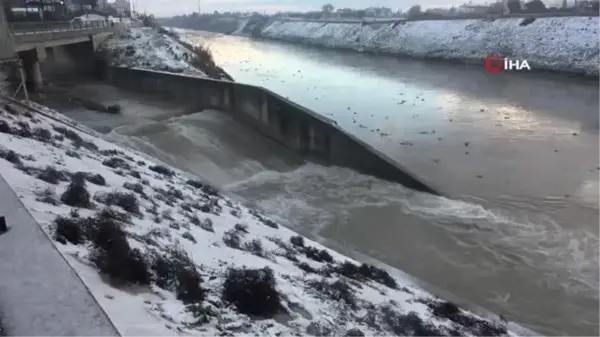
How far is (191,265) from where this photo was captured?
5984mm

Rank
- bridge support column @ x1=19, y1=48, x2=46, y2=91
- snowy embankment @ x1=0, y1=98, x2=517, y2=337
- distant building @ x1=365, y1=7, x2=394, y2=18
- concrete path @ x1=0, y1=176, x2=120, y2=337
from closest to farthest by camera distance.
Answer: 1. concrete path @ x1=0, y1=176, x2=120, y2=337
2. snowy embankment @ x1=0, y1=98, x2=517, y2=337
3. bridge support column @ x1=19, y1=48, x2=46, y2=91
4. distant building @ x1=365, y1=7, x2=394, y2=18

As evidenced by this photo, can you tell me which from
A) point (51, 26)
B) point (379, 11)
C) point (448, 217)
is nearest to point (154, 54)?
point (51, 26)

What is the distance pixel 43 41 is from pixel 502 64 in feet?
124

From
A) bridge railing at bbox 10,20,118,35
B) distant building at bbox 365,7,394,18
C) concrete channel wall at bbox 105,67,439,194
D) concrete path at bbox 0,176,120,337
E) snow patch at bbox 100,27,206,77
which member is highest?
distant building at bbox 365,7,394,18

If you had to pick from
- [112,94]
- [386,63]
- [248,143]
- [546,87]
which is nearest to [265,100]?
[248,143]

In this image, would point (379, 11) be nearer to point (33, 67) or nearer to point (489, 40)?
point (489, 40)

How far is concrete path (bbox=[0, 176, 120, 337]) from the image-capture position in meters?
3.71

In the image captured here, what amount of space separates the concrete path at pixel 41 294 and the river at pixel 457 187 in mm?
7340

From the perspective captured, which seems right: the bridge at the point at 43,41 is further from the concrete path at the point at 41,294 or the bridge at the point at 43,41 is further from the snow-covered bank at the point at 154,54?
the concrete path at the point at 41,294

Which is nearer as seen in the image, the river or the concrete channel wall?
the river

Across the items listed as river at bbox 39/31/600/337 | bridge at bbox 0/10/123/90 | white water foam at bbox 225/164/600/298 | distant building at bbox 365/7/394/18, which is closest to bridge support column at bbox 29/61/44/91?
bridge at bbox 0/10/123/90

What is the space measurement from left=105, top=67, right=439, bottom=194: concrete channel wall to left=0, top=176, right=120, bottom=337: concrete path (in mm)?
11913

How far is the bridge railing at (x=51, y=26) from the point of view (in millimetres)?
23878

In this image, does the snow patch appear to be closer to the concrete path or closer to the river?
the river
